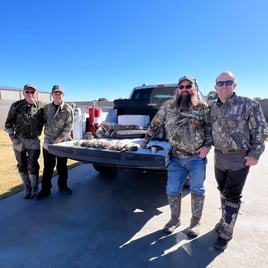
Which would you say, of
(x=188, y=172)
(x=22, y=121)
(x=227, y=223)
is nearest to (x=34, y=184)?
(x=22, y=121)

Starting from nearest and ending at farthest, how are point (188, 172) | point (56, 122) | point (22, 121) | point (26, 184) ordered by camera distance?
point (188, 172), point (22, 121), point (56, 122), point (26, 184)

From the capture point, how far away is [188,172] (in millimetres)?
2768

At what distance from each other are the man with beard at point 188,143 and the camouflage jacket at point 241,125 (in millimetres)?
197

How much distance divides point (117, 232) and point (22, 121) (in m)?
2.24

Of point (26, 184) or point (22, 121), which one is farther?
point (26, 184)

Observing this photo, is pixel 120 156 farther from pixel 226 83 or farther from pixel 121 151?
pixel 226 83

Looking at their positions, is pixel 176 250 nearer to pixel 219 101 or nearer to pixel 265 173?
pixel 219 101

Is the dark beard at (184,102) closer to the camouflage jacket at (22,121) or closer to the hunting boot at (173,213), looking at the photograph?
the hunting boot at (173,213)

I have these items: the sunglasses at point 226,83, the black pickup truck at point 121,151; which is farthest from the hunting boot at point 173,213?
the sunglasses at point 226,83

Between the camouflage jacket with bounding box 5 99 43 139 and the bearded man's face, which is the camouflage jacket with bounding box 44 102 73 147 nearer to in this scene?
the camouflage jacket with bounding box 5 99 43 139

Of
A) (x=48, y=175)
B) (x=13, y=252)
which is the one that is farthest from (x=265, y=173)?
(x=13, y=252)

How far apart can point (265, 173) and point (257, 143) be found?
4.09 m

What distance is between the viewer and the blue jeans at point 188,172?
264 centimetres

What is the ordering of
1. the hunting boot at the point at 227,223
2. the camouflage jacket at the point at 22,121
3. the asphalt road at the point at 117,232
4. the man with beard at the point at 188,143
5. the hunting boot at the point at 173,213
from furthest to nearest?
the camouflage jacket at the point at 22,121, the hunting boot at the point at 173,213, the man with beard at the point at 188,143, the hunting boot at the point at 227,223, the asphalt road at the point at 117,232
